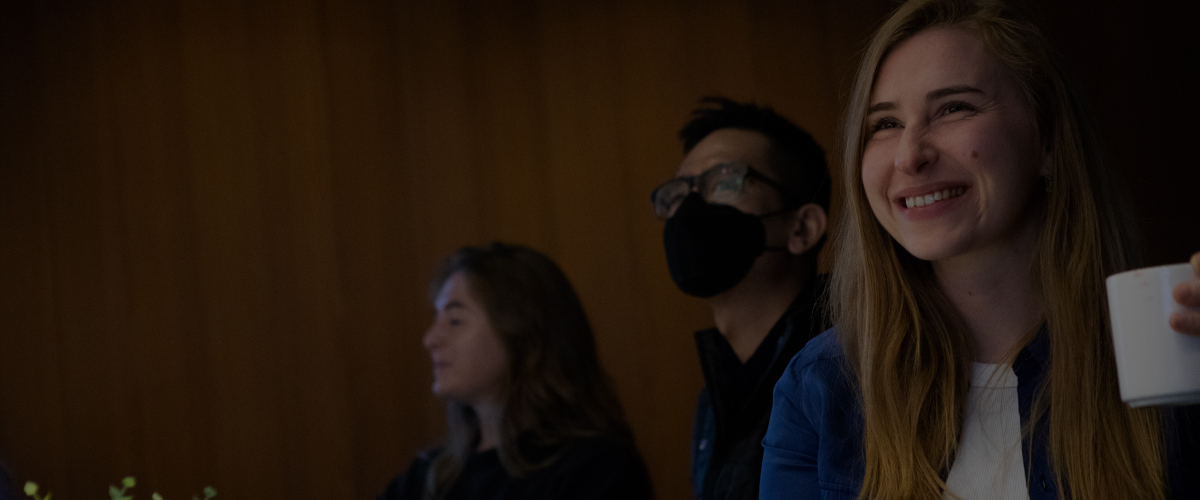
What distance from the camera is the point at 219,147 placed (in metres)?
3.45

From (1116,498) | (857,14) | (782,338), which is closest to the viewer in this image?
(1116,498)

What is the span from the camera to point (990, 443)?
1087 millimetres

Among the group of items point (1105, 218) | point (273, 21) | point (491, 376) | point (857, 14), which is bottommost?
point (491, 376)

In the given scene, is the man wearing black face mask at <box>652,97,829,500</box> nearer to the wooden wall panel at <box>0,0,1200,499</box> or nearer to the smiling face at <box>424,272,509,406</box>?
the smiling face at <box>424,272,509,406</box>

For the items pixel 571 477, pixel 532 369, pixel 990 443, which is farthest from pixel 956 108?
pixel 532 369

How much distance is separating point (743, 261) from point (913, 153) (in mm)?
964

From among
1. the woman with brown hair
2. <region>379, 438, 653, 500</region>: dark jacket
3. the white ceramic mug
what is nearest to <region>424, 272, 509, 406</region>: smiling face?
the woman with brown hair

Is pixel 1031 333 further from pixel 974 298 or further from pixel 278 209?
pixel 278 209

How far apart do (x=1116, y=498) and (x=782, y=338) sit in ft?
3.25

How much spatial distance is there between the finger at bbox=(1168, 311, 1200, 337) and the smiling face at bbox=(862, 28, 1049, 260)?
396mm

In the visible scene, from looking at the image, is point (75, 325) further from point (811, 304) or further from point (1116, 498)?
point (1116, 498)

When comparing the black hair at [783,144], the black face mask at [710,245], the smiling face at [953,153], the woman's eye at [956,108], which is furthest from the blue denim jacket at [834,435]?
the black hair at [783,144]

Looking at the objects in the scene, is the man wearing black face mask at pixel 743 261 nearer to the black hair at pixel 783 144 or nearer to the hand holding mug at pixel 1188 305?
the black hair at pixel 783 144

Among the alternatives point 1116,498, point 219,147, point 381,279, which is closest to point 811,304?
point 1116,498
